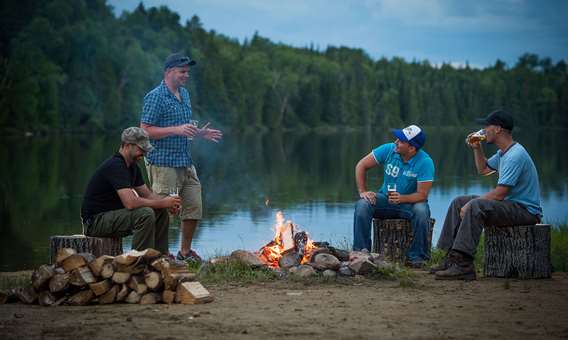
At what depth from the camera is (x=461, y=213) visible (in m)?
9.52

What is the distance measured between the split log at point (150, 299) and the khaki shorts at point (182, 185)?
2.36 m

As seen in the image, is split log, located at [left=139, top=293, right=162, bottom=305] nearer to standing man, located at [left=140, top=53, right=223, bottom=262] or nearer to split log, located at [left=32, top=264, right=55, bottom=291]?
split log, located at [left=32, top=264, right=55, bottom=291]

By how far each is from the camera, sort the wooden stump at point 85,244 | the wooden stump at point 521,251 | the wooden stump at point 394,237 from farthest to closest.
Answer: the wooden stump at point 394,237
the wooden stump at point 521,251
the wooden stump at point 85,244

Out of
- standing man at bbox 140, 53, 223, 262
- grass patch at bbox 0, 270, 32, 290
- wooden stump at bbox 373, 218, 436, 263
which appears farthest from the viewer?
wooden stump at bbox 373, 218, 436, 263

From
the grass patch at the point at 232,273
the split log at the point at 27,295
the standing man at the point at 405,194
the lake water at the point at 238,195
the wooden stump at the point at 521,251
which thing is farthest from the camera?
the lake water at the point at 238,195

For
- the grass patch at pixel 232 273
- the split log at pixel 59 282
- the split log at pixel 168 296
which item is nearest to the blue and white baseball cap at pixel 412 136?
the grass patch at pixel 232 273

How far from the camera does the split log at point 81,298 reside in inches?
311

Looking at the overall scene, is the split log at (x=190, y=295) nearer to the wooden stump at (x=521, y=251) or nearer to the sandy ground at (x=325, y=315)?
the sandy ground at (x=325, y=315)

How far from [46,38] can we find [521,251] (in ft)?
227

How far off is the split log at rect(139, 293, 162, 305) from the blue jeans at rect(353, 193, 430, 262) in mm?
3163

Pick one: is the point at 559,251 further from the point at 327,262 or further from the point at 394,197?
the point at 327,262

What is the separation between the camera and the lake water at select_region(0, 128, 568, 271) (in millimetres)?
16547

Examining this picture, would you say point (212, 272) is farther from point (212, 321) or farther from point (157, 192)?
point (212, 321)

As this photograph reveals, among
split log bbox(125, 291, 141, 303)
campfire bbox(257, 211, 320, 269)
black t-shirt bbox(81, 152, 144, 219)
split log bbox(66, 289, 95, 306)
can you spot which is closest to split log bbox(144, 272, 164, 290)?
split log bbox(125, 291, 141, 303)
